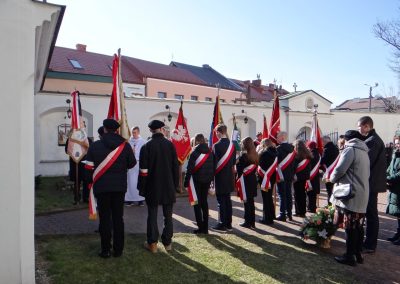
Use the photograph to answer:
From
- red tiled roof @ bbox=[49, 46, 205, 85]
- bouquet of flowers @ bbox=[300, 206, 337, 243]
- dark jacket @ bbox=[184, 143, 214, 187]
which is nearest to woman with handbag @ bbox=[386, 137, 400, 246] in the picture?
bouquet of flowers @ bbox=[300, 206, 337, 243]

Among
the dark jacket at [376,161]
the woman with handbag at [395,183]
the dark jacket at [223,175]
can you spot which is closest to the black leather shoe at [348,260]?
the dark jacket at [376,161]

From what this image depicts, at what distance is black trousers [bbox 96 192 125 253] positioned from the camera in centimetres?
569

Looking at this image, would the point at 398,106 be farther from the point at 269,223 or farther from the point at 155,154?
the point at 155,154

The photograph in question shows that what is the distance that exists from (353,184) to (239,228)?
10.0 feet

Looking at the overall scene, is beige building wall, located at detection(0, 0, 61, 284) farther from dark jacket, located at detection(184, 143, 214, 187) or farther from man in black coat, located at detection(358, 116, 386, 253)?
man in black coat, located at detection(358, 116, 386, 253)

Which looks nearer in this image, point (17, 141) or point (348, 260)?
point (17, 141)

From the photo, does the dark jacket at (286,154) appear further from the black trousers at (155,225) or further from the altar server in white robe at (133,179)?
the altar server in white robe at (133,179)

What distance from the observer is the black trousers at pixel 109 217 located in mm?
5688

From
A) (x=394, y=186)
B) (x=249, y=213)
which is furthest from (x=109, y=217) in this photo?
(x=394, y=186)

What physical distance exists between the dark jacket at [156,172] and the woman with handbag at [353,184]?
256 centimetres

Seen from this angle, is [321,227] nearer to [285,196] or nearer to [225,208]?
[225,208]

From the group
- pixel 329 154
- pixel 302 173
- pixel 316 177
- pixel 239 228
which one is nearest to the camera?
pixel 239 228

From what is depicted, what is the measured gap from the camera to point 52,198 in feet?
36.1

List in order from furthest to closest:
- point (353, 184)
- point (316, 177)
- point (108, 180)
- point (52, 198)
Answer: point (52, 198) < point (316, 177) < point (108, 180) < point (353, 184)
